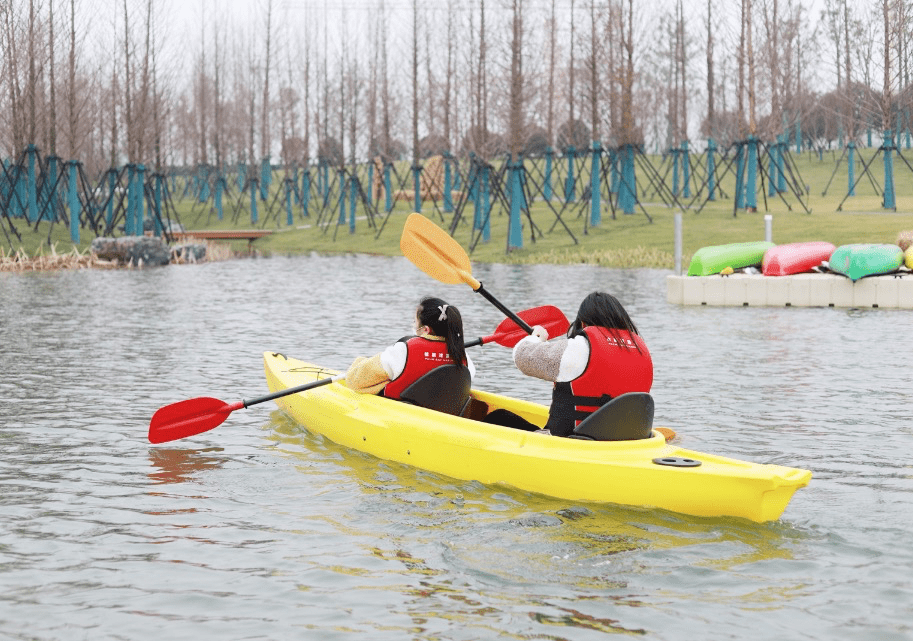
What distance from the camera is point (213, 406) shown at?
24.1 ft

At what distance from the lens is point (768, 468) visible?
512 cm

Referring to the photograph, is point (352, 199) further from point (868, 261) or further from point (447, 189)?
point (868, 261)

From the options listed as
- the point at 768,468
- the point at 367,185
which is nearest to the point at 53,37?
the point at 367,185

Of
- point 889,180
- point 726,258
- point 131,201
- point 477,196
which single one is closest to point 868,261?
point 726,258

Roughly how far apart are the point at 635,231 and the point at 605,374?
73.2 ft

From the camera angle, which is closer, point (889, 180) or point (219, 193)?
point (889, 180)

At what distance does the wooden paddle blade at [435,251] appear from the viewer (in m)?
7.60

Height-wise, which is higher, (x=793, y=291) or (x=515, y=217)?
(x=515, y=217)

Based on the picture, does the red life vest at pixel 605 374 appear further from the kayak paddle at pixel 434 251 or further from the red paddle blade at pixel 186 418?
the red paddle blade at pixel 186 418

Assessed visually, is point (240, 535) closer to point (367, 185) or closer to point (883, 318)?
point (883, 318)

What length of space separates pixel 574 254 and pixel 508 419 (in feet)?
60.8

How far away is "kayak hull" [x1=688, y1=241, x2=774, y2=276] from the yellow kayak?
10.2 m

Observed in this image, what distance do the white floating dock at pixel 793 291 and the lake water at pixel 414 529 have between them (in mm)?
4396

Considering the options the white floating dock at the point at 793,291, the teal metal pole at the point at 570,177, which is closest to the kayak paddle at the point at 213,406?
the white floating dock at the point at 793,291
